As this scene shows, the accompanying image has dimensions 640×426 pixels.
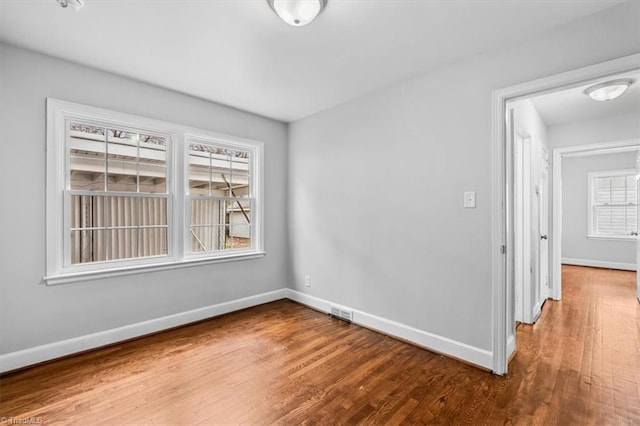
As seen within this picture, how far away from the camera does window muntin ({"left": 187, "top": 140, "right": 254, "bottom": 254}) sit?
346cm

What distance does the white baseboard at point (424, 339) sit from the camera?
2371 mm

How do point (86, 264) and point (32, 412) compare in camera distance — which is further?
point (86, 264)

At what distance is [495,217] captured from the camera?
230 cm

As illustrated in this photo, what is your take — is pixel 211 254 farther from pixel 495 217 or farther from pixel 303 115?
pixel 495 217

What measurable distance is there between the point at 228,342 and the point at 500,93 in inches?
128

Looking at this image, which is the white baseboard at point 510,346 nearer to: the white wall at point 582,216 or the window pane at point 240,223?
the window pane at point 240,223

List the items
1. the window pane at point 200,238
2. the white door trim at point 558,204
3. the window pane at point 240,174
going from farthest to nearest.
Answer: the white door trim at point 558,204 < the window pane at point 240,174 < the window pane at point 200,238

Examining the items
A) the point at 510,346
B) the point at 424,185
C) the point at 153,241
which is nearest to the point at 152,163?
the point at 153,241

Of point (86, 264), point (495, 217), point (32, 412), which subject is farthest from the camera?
point (86, 264)

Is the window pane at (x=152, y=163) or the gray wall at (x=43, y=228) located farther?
the window pane at (x=152, y=163)

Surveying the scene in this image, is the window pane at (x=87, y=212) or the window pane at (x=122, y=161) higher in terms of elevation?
the window pane at (x=122, y=161)

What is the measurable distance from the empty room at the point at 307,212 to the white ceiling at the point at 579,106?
0.13 feet

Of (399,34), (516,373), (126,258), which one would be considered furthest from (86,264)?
(516,373)

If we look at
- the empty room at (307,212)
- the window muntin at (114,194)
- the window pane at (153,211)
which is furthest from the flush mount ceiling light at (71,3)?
the window pane at (153,211)
